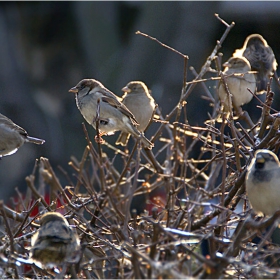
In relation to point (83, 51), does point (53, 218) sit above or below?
above

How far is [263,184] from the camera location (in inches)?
132

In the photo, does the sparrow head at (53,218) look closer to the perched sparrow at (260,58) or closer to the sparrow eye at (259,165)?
the sparrow eye at (259,165)

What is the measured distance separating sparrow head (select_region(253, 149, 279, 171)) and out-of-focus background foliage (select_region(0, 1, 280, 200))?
7113 mm

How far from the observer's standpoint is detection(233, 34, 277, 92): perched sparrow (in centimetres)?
642

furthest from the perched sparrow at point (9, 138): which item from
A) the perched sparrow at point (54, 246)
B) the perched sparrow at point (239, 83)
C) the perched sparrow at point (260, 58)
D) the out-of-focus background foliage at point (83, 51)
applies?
the out-of-focus background foliage at point (83, 51)

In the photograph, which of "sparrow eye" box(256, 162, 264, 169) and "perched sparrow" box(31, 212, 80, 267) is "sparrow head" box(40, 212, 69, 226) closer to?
"perched sparrow" box(31, 212, 80, 267)

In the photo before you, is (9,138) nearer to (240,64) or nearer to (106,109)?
(106,109)

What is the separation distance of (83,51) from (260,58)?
6828 millimetres

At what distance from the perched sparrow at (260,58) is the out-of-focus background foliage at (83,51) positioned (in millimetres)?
3799

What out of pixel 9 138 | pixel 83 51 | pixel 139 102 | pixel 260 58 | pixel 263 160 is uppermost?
pixel 263 160

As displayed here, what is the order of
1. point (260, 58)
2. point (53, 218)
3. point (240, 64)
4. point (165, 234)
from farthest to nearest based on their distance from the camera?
point (260, 58) → point (240, 64) → point (53, 218) → point (165, 234)

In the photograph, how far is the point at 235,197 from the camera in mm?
3635

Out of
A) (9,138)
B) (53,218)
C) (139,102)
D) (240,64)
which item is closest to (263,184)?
(53,218)

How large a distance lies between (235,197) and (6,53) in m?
9.99
